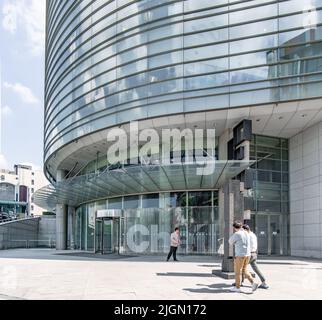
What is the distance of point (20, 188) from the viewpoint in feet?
395

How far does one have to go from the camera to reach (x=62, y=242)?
125ft

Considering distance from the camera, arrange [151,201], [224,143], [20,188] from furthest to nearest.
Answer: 1. [20,188]
2. [151,201]
3. [224,143]

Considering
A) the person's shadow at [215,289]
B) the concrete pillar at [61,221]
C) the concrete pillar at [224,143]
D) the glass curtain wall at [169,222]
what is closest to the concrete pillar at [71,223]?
the concrete pillar at [61,221]

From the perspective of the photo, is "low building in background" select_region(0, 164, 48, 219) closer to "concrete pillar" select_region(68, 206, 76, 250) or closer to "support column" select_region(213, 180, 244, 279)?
"concrete pillar" select_region(68, 206, 76, 250)

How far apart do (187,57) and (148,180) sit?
7002 mm

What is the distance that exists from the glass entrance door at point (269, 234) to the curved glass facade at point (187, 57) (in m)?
7.95

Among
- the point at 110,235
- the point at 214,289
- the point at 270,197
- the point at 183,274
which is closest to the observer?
the point at 214,289

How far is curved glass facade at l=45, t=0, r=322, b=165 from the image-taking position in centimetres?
2156

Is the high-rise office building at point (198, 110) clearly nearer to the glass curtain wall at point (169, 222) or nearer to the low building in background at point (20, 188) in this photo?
the glass curtain wall at point (169, 222)

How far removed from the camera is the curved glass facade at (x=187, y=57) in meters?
21.6

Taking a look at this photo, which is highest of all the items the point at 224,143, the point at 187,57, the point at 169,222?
the point at 187,57

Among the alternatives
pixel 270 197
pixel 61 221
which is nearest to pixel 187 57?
pixel 270 197

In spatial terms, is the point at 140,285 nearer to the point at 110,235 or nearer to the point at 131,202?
the point at 110,235

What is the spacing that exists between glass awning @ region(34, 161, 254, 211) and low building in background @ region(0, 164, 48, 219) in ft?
262
